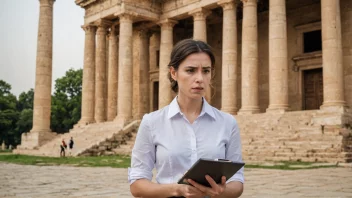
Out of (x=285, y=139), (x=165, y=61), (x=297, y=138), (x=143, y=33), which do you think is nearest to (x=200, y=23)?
(x=165, y=61)

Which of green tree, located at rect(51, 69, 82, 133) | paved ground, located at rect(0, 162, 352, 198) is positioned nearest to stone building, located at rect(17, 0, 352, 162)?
paved ground, located at rect(0, 162, 352, 198)

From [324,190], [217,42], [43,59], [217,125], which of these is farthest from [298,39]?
[217,125]

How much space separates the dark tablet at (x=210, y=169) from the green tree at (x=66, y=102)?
69190mm

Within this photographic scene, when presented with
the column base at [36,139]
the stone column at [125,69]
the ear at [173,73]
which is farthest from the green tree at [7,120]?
the ear at [173,73]

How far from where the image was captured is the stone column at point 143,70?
1532 inches

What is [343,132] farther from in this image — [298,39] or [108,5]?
[108,5]

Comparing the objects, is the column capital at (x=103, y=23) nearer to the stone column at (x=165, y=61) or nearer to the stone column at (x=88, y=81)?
the stone column at (x=88, y=81)

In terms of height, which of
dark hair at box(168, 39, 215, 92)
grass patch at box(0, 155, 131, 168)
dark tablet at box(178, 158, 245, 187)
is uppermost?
dark hair at box(168, 39, 215, 92)

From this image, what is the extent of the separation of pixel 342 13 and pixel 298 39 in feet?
13.2

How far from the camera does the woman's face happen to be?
3304 millimetres

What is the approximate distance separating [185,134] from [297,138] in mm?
19504

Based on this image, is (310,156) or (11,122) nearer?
(310,156)

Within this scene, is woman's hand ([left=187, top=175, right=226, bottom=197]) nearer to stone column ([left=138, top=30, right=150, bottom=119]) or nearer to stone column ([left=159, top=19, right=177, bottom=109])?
stone column ([left=159, top=19, right=177, bottom=109])

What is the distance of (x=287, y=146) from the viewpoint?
68.9ft
